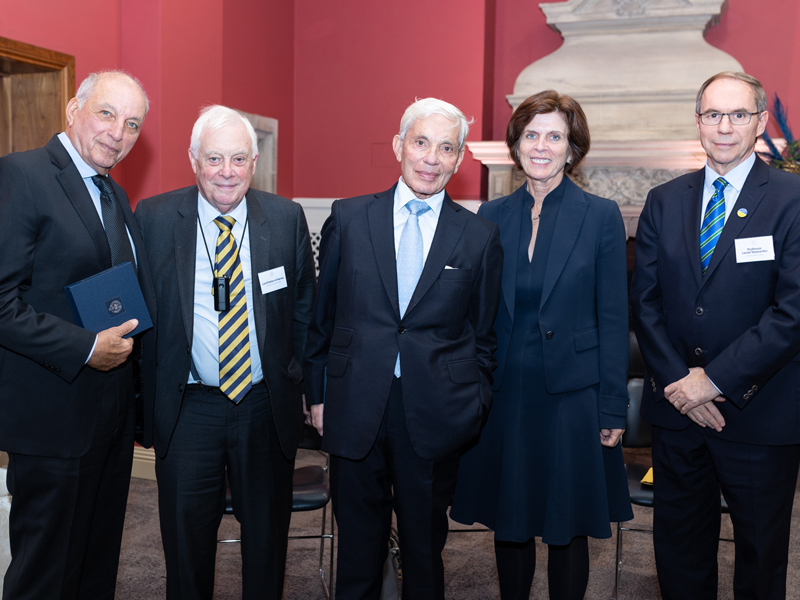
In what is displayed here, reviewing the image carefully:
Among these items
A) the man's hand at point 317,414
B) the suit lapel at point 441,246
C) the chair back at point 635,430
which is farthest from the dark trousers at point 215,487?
the chair back at point 635,430

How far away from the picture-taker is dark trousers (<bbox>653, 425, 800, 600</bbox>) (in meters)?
2.28

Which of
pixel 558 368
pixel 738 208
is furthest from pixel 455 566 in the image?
pixel 738 208

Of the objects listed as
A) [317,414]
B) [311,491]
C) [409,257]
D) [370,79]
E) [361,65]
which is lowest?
[311,491]

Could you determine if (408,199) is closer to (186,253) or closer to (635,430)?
(186,253)

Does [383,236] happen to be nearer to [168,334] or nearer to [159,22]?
[168,334]

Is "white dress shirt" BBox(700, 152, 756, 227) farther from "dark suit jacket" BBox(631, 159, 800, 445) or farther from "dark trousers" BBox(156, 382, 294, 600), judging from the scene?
"dark trousers" BBox(156, 382, 294, 600)

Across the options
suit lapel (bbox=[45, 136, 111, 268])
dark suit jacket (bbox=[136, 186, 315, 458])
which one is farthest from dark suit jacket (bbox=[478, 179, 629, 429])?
suit lapel (bbox=[45, 136, 111, 268])

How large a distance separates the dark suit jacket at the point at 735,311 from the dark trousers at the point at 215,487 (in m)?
1.33

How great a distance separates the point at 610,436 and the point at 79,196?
1.83m

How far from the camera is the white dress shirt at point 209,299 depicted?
Result: 85.7 inches

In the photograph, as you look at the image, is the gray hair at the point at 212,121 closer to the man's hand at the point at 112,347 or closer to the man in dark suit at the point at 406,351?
the man in dark suit at the point at 406,351

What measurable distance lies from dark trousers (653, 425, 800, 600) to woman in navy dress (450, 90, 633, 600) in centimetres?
18

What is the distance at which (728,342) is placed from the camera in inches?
89.4

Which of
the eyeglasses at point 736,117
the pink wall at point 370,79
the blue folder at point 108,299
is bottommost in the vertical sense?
the blue folder at point 108,299
